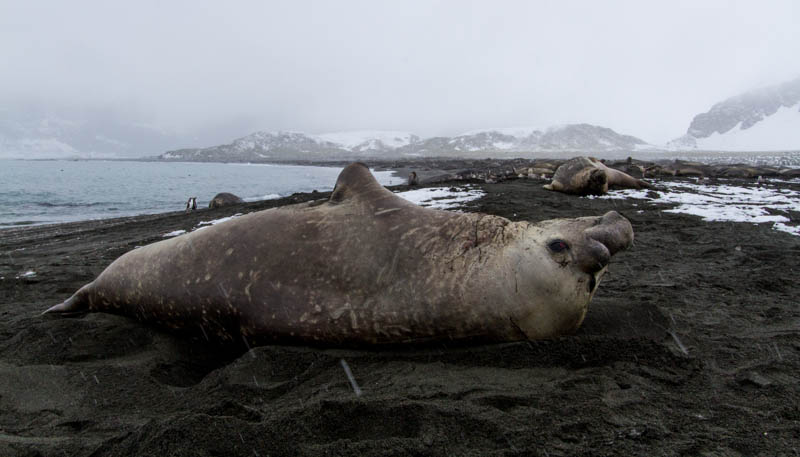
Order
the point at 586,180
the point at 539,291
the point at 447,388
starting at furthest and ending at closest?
the point at 586,180
the point at 539,291
the point at 447,388

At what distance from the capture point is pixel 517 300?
8.84ft

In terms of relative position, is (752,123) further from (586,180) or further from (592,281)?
(592,281)

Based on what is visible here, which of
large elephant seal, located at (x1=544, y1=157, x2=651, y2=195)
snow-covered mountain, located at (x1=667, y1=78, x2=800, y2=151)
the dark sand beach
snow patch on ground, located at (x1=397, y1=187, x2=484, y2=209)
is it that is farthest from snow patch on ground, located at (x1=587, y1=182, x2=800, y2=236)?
snow-covered mountain, located at (x1=667, y1=78, x2=800, y2=151)

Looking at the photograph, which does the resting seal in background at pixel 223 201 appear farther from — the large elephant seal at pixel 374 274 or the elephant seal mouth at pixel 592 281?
the elephant seal mouth at pixel 592 281

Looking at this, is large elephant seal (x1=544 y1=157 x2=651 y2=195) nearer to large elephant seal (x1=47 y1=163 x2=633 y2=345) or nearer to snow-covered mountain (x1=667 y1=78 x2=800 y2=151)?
large elephant seal (x1=47 y1=163 x2=633 y2=345)

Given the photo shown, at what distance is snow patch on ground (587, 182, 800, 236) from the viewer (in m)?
7.11

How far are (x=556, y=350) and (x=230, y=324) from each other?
2.03 meters

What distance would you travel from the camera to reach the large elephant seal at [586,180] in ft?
36.9

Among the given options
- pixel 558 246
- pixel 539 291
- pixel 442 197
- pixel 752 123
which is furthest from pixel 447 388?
pixel 752 123

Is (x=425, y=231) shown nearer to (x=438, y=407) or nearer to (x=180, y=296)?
(x=438, y=407)

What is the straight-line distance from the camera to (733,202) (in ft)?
29.8

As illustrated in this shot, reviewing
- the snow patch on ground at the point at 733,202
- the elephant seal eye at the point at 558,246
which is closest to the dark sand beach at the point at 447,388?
the elephant seal eye at the point at 558,246

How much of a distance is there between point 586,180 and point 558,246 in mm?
9268

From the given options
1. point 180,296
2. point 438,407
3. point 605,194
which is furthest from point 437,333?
point 605,194
